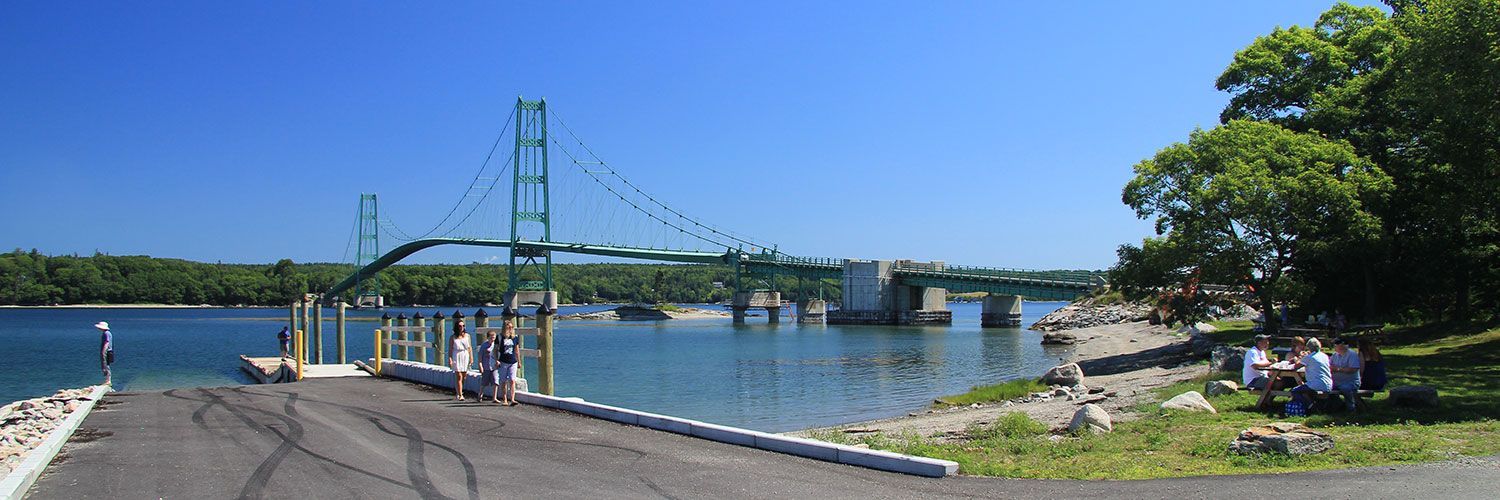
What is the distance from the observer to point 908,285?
91562 millimetres

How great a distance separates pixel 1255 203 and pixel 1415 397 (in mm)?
14590

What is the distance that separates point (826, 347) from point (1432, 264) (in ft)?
107

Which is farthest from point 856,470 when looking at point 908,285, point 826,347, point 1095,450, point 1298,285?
point 908,285

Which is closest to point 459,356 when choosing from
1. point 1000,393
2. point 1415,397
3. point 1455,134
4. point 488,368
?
point 488,368

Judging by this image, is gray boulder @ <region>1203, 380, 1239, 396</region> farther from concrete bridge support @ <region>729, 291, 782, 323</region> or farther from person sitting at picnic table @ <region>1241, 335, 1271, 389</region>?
concrete bridge support @ <region>729, 291, 782, 323</region>

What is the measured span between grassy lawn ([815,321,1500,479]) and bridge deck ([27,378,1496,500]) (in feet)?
2.20

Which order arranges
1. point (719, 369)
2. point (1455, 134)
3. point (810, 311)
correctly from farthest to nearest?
1. point (810, 311)
2. point (719, 369)
3. point (1455, 134)

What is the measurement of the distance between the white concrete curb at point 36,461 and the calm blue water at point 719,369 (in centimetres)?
1156

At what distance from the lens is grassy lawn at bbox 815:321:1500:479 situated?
8742mm

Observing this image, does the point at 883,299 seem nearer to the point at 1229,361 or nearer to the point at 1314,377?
the point at 1229,361

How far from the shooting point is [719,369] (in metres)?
37.8

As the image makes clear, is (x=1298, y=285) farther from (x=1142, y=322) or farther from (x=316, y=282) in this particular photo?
(x=316, y=282)

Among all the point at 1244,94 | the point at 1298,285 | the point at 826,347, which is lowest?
the point at 826,347

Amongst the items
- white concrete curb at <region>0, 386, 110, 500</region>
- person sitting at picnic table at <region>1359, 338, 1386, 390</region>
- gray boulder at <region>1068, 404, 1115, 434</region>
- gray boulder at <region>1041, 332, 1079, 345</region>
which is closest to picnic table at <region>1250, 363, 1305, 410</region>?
person sitting at picnic table at <region>1359, 338, 1386, 390</region>
